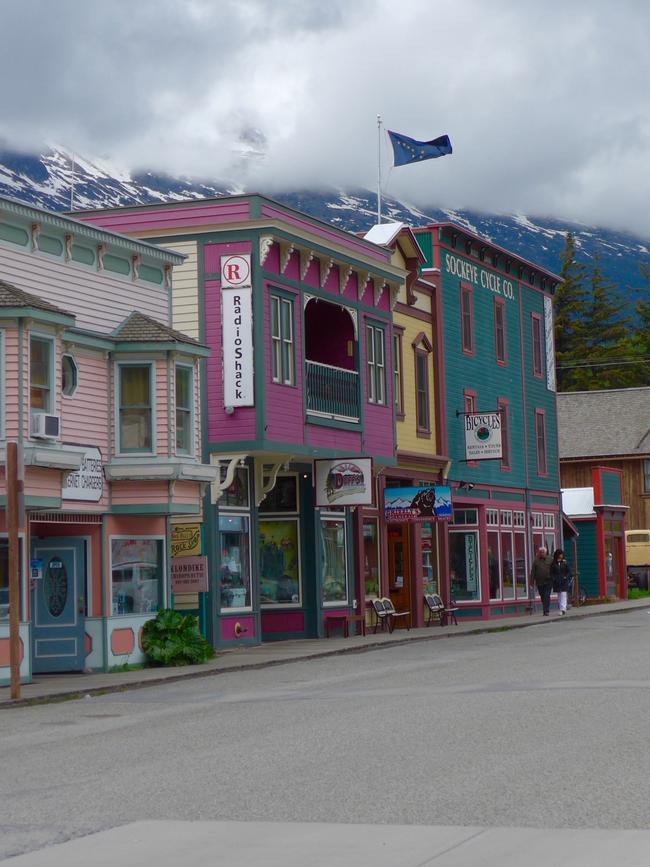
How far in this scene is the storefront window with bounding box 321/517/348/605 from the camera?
110 feet

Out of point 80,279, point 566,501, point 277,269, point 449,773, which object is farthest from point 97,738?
point 566,501

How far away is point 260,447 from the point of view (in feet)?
95.6

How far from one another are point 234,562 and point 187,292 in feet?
18.0

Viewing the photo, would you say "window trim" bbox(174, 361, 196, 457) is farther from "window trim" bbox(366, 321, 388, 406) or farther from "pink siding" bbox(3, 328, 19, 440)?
"window trim" bbox(366, 321, 388, 406)

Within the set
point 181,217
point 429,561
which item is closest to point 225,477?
point 181,217

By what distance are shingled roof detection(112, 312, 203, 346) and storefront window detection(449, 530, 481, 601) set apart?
16938 mm

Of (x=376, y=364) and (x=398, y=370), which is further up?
(x=398, y=370)

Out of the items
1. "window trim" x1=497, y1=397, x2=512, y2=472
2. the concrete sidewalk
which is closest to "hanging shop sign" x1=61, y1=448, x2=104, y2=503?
the concrete sidewalk

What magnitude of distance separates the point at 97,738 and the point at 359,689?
5.41 metres

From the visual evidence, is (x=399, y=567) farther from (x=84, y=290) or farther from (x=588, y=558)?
(x=588, y=558)

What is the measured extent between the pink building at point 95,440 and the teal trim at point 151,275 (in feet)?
0.38

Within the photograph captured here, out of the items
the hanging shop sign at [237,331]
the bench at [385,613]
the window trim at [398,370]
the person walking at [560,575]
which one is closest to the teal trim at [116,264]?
the hanging shop sign at [237,331]

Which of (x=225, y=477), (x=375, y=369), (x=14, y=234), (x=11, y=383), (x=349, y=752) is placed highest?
(x=14, y=234)

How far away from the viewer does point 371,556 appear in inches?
1431
